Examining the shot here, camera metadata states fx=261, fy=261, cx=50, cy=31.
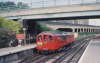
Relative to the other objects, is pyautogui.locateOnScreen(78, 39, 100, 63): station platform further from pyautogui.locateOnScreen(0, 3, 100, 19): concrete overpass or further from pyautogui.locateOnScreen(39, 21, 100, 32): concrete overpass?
pyautogui.locateOnScreen(39, 21, 100, 32): concrete overpass

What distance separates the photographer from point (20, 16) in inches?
1916

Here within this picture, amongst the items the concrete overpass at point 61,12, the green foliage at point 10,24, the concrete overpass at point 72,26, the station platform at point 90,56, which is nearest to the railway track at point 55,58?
the station platform at point 90,56

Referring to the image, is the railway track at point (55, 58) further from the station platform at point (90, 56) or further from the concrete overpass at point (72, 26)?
the concrete overpass at point (72, 26)

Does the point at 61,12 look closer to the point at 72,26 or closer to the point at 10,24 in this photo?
the point at 10,24

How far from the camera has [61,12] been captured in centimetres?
4338

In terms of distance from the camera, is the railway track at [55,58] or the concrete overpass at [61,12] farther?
the concrete overpass at [61,12]

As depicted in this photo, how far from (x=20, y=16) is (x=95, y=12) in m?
14.9

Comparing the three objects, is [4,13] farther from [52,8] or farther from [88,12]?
[88,12]

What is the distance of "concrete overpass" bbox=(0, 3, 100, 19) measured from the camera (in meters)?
41.0

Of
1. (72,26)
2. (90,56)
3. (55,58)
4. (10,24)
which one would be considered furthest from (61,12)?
(72,26)

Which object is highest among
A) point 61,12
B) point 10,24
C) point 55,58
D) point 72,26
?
point 61,12

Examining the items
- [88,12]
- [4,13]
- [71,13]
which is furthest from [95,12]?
[4,13]

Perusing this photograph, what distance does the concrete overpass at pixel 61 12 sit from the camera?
41.0 meters

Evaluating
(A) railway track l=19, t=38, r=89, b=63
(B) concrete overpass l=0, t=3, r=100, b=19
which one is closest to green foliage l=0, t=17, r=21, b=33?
(B) concrete overpass l=0, t=3, r=100, b=19
